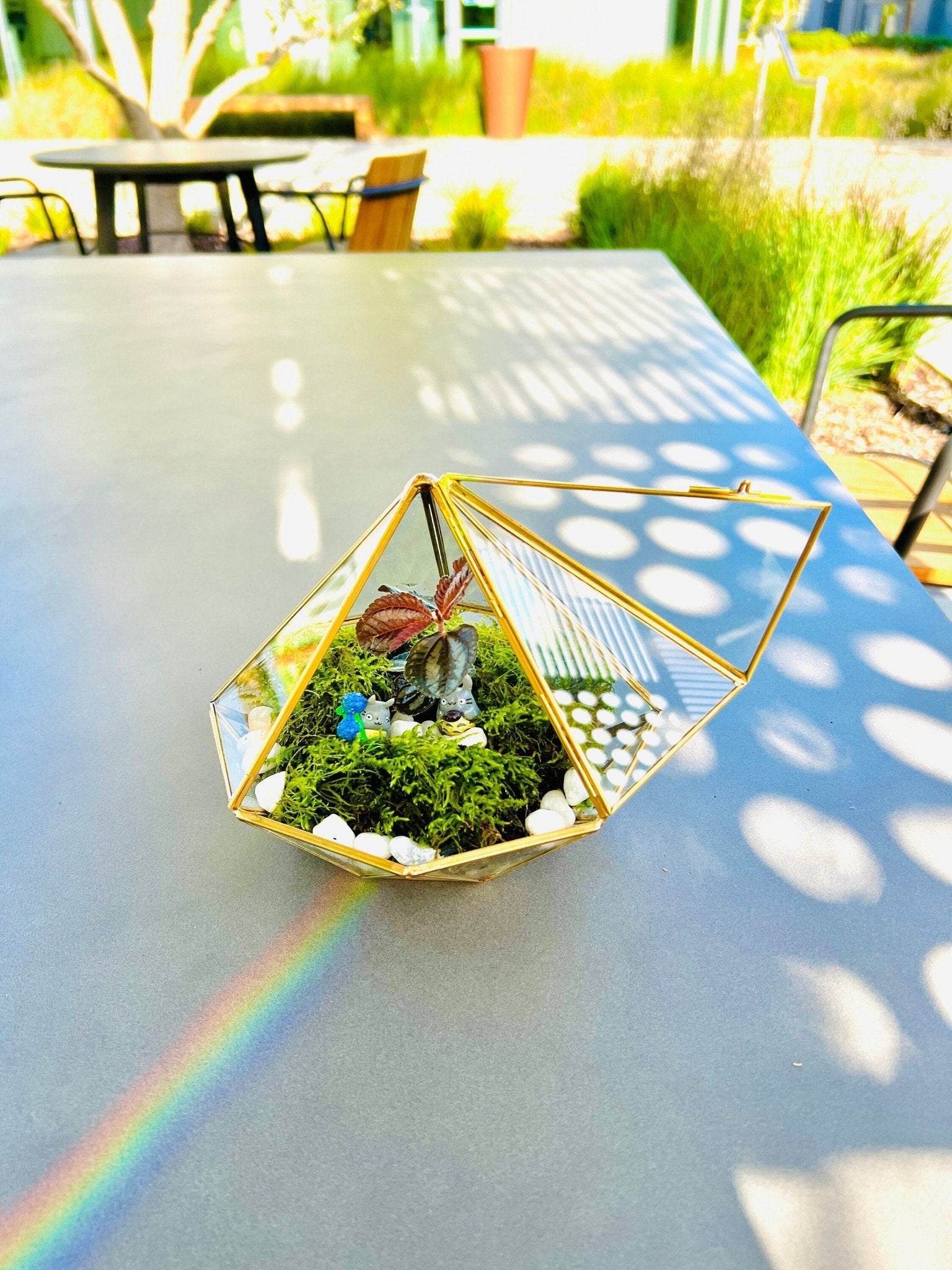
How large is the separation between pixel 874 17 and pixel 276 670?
14.5m

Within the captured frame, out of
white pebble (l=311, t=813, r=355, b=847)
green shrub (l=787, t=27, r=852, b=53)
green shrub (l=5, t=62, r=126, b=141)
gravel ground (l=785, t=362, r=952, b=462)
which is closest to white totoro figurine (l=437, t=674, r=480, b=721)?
white pebble (l=311, t=813, r=355, b=847)

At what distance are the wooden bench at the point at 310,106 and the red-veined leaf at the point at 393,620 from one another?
9.64 meters

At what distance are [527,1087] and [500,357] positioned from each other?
1.41 metres

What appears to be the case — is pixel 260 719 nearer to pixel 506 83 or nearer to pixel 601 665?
pixel 601 665

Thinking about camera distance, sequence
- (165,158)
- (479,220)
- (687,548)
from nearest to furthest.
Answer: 1. (687,548)
2. (165,158)
3. (479,220)

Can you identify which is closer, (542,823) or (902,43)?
(542,823)

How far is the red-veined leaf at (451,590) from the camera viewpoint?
2.00 ft

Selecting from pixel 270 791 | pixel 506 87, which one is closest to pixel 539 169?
pixel 506 87

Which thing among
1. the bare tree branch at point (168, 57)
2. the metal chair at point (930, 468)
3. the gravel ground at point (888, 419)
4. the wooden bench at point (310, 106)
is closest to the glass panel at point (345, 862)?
the metal chair at point (930, 468)

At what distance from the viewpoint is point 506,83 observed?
Answer: 9.01m

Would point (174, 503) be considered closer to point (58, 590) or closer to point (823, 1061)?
point (58, 590)

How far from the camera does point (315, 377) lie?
65.1 inches

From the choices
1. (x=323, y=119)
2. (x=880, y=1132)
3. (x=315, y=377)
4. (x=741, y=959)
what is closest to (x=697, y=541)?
(x=741, y=959)

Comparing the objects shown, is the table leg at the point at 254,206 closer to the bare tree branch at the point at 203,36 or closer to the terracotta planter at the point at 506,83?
the bare tree branch at the point at 203,36
